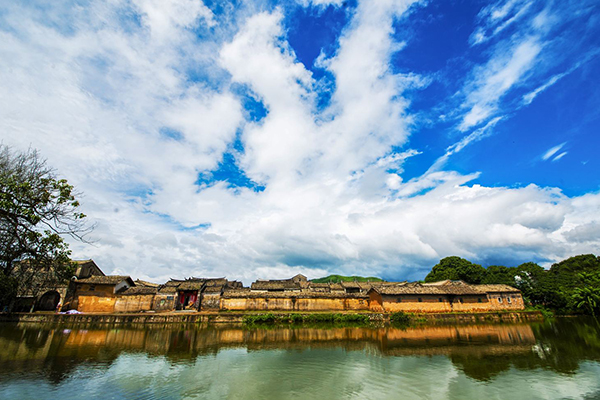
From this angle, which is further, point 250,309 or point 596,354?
point 250,309

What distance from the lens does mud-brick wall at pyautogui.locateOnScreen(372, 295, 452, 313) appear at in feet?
115

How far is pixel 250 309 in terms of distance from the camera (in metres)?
37.0

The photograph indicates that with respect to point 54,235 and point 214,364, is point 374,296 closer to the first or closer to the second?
point 214,364

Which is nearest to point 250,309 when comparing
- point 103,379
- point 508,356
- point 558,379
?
point 103,379

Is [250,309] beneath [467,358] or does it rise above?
above

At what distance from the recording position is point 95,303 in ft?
118

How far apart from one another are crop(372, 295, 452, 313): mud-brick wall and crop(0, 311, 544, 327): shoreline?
75.6 inches

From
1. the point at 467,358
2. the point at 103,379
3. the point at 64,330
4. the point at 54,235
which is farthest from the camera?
the point at 64,330

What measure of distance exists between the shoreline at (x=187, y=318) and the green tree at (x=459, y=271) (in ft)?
49.6

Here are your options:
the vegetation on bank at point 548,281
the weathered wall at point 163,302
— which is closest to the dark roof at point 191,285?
the weathered wall at point 163,302

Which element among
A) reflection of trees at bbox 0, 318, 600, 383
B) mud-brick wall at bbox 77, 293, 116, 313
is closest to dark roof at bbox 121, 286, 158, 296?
mud-brick wall at bbox 77, 293, 116, 313

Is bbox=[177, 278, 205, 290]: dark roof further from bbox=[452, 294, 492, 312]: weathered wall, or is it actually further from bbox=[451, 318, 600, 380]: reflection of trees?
bbox=[452, 294, 492, 312]: weathered wall

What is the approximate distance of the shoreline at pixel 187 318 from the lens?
28.8 m

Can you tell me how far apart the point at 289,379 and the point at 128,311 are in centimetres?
3389
